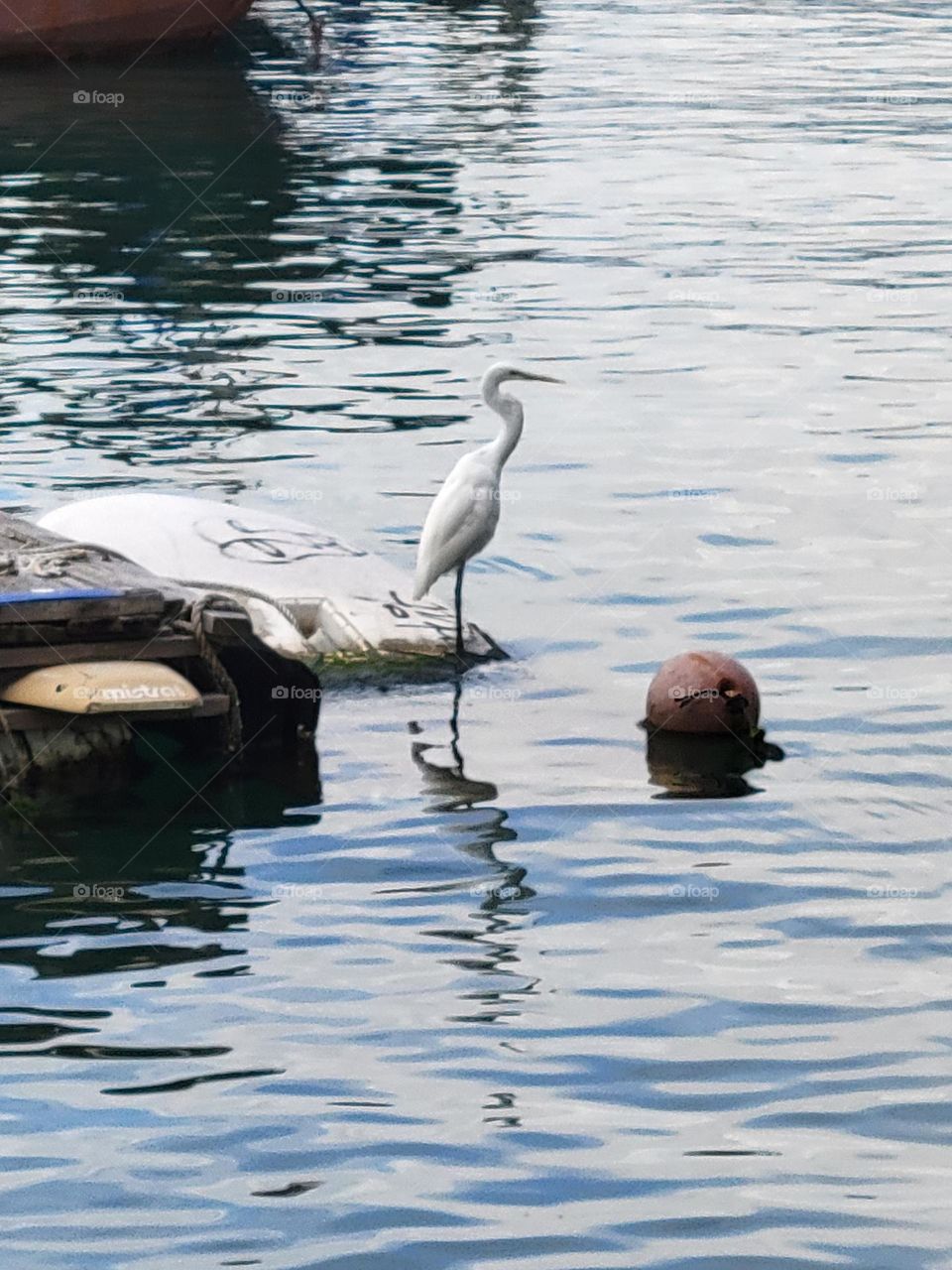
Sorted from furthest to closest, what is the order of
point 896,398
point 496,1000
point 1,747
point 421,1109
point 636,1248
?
1. point 896,398
2. point 1,747
3. point 496,1000
4. point 421,1109
5. point 636,1248

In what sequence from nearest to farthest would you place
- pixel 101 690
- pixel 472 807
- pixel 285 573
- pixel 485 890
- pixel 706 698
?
1. pixel 485 890
2. pixel 101 690
3. pixel 472 807
4. pixel 706 698
5. pixel 285 573

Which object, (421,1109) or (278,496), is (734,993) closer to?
(421,1109)

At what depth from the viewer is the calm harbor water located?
7965mm

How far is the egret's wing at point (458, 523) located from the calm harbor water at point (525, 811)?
73cm

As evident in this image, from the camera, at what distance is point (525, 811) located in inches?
455

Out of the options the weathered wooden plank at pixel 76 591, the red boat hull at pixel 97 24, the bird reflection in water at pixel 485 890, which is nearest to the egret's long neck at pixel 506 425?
the bird reflection in water at pixel 485 890

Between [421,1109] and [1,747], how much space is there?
381 cm

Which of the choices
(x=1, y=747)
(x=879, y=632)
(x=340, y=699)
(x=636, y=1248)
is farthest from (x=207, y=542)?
(x=636, y=1248)

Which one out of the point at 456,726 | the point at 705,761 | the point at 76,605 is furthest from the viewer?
the point at 456,726

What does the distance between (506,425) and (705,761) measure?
2572 millimetres

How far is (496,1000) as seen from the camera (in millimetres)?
9344

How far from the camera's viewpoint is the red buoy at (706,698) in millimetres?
12438

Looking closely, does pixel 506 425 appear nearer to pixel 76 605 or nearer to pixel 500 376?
pixel 500 376

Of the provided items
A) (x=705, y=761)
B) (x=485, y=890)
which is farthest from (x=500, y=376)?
(x=485, y=890)
